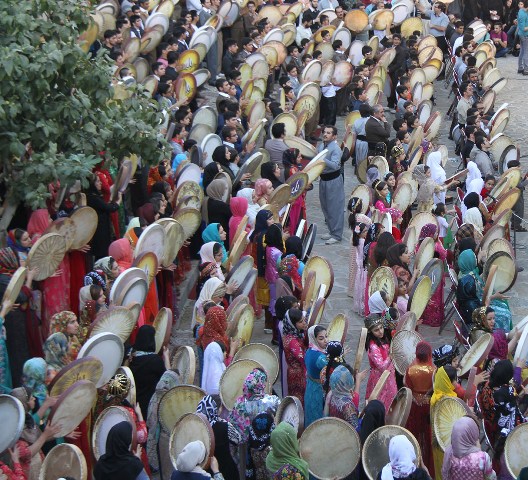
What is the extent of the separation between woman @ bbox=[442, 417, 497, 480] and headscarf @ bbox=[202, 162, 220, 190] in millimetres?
5800

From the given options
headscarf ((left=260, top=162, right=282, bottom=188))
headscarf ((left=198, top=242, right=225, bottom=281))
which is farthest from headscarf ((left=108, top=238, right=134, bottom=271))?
headscarf ((left=260, top=162, right=282, bottom=188))

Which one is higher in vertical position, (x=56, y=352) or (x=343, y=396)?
(x=56, y=352)

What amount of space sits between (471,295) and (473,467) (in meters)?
3.58

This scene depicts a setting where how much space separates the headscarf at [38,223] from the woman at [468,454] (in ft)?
14.8

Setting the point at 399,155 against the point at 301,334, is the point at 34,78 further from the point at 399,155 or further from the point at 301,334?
the point at 399,155

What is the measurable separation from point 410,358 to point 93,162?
136 inches

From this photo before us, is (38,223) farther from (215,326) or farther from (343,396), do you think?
(343,396)

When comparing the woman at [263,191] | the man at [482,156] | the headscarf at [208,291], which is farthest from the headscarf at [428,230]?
the headscarf at [208,291]

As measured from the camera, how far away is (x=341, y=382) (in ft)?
30.9

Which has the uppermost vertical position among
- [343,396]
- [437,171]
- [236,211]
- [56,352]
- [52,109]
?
[52,109]

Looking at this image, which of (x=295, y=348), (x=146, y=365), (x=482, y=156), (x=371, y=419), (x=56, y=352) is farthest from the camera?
(x=482, y=156)

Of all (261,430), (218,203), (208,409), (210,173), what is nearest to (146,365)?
(208,409)

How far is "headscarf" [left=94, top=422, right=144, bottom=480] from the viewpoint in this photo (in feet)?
27.4

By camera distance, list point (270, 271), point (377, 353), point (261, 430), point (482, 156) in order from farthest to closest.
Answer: point (482, 156) → point (270, 271) → point (377, 353) → point (261, 430)
